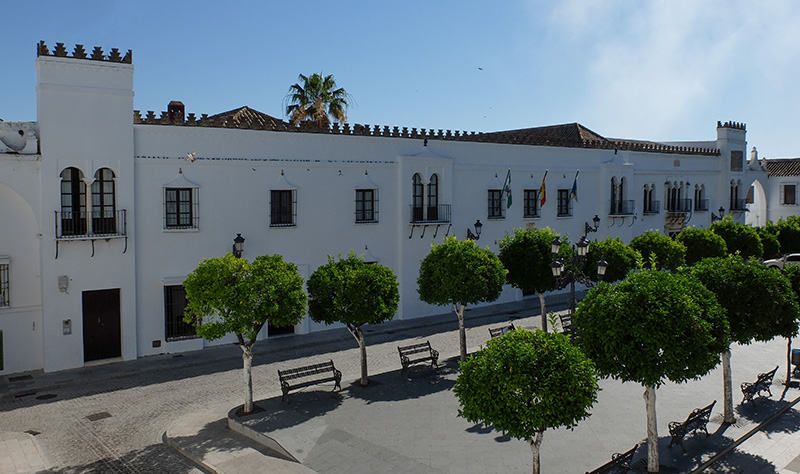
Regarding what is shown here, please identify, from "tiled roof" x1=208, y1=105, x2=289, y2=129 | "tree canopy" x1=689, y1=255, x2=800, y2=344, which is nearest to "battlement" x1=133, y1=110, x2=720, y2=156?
"tiled roof" x1=208, y1=105, x2=289, y2=129

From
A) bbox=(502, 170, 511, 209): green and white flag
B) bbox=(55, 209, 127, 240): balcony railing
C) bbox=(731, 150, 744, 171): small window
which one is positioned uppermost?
bbox=(731, 150, 744, 171): small window

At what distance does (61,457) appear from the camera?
41.8 feet

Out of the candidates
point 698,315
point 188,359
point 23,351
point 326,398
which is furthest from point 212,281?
point 698,315

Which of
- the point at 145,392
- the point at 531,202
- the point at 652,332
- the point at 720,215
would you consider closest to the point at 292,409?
the point at 145,392

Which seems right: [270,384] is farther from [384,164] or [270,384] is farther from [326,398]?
[384,164]

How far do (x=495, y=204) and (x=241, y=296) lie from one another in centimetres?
1630

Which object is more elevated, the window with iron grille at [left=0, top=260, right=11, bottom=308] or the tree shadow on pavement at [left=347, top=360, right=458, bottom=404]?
the window with iron grille at [left=0, top=260, right=11, bottom=308]

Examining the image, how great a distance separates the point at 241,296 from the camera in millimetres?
13758

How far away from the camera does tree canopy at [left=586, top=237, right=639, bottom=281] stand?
22.3m

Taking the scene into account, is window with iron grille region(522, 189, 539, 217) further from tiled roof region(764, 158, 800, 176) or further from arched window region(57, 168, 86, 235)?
tiled roof region(764, 158, 800, 176)

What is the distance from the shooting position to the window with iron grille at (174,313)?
66.1ft

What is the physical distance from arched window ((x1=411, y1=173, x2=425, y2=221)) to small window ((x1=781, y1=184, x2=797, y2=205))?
3409cm

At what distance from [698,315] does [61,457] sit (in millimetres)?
11627

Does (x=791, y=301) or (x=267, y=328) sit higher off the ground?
(x=791, y=301)
